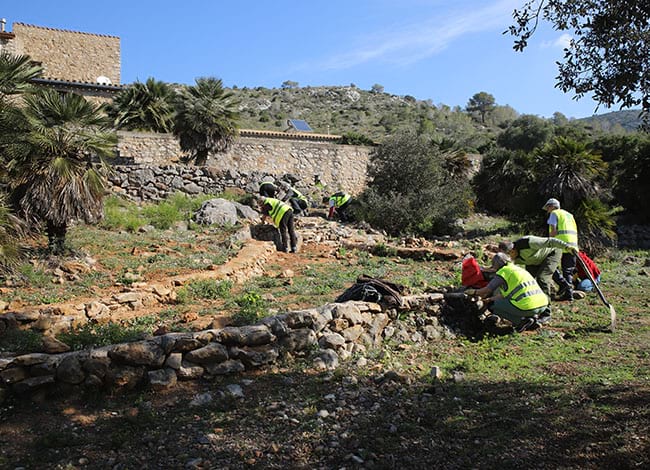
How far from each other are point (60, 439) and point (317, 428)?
189cm

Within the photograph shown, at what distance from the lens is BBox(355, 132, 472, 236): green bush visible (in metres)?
16.3

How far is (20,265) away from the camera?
26.5 feet

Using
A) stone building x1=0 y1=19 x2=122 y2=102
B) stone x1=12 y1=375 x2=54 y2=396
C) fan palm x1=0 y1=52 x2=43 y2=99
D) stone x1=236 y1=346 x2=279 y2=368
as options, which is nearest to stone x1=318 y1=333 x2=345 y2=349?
stone x1=236 y1=346 x2=279 y2=368

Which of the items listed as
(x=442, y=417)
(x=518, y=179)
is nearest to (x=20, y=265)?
(x=442, y=417)

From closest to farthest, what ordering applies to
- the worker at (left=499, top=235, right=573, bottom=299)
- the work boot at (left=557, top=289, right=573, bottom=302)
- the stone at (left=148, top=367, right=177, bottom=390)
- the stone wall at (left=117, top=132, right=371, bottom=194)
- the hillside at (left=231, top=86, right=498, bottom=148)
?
the stone at (left=148, top=367, right=177, bottom=390) → the worker at (left=499, top=235, right=573, bottom=299) → the work boot at (left=557, top=289, right=573, bottom=302) → the stone wall at (left=117, top=132, right=371, bottom=194) → the hillside at (left=231, top=86, right=498, bottom=148)

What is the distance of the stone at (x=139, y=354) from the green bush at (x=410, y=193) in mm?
12064

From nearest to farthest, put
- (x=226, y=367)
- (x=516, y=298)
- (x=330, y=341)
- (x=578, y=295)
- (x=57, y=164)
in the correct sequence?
(x=226, y=367) < (x=330, y=341) < (x=516, y=298) < (x=578, y=295) < (x=57, y=164)

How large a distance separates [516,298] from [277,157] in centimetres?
1743

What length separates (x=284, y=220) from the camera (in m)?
12.7

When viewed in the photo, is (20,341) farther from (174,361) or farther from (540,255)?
(540,255)

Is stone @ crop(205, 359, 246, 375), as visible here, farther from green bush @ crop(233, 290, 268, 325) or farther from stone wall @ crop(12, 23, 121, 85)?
stone wall @ crop(12, 23, 121, 85)

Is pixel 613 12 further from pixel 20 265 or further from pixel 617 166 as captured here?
pixel 617 166

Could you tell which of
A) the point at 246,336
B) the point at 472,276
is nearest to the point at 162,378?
the point at 246,336

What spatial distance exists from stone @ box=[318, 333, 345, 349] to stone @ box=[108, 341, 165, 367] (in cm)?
179
